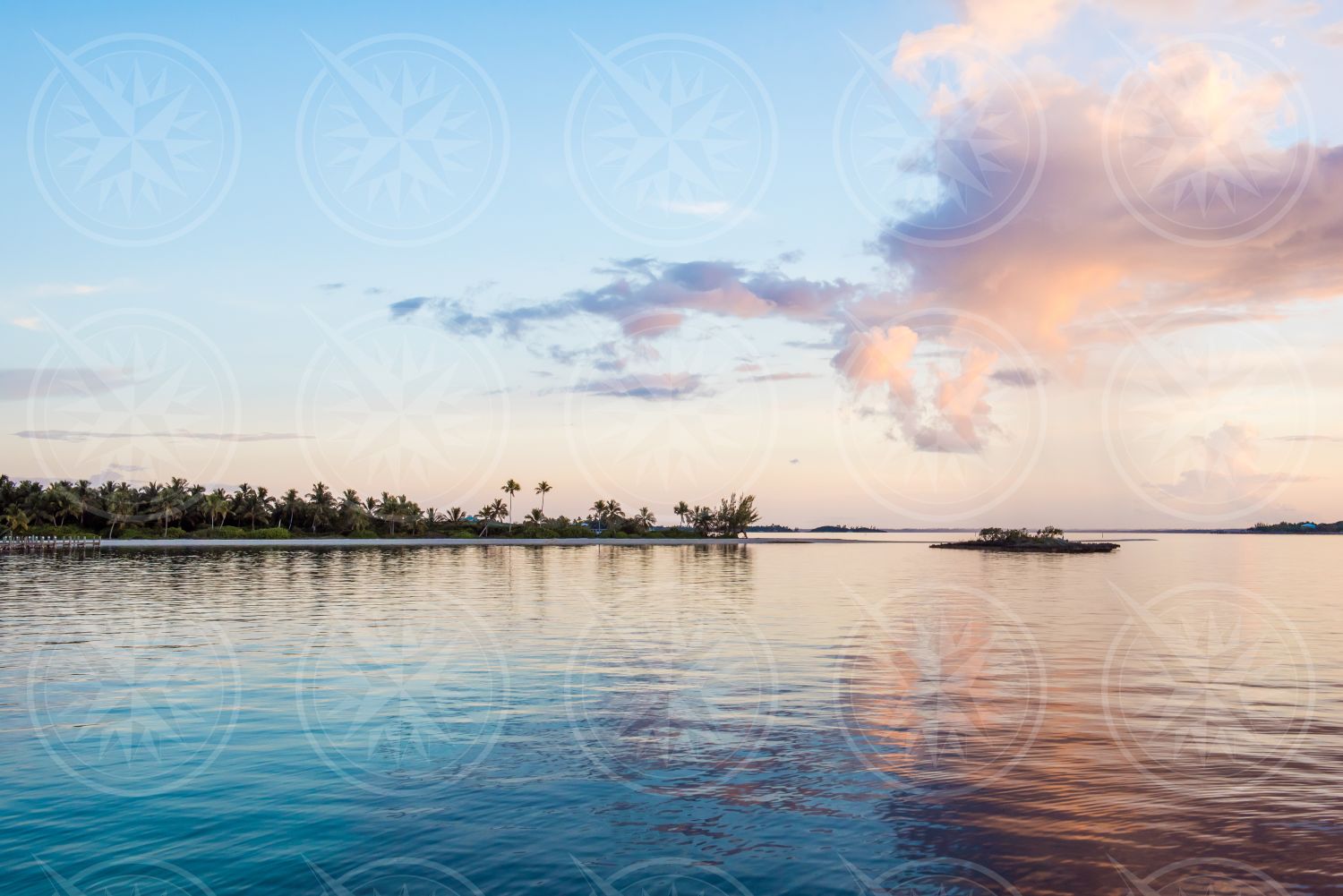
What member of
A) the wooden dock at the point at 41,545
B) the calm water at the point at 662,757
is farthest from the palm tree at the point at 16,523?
the calm water at the point at 662,757

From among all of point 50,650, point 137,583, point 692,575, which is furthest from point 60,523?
point 50,650

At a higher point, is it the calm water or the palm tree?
the palm tree

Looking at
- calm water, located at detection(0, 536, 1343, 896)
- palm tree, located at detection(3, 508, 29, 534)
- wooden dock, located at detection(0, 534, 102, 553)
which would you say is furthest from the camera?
palm tree, located at detection(3, 508, 29, 534)

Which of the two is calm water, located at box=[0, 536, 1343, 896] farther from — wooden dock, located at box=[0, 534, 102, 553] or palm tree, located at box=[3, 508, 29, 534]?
palm tree, located at box=[3, 508, 29, 534]

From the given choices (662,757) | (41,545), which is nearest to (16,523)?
(41,545)

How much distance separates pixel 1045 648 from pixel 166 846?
39136 mm

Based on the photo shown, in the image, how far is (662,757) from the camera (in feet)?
71.4

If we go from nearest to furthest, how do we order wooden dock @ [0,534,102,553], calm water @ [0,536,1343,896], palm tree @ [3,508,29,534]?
calm water @ [0,536,1343,896] → wooden dock @ [0,534,102,553] → palm tree @ [3,508,29,534]

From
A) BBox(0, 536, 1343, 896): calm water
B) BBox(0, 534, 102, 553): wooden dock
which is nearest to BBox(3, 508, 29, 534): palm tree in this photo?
BBox(0, 534, 102, 553): wooden dock

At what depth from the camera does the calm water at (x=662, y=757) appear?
15.0m

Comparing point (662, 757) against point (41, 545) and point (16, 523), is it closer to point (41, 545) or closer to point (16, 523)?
point (41, 545)

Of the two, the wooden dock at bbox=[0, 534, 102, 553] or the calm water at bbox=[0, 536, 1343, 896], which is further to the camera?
the wooden dock at bbox=[0, 534, 102, 553]

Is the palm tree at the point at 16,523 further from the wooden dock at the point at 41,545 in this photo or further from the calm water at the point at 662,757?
the calm water at the point at 662,757

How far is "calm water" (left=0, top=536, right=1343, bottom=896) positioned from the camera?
15031 millimetres
